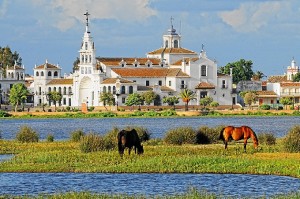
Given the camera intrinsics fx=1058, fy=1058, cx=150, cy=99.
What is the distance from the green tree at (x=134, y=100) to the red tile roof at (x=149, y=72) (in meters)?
9.64

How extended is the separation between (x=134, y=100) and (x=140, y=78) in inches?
461

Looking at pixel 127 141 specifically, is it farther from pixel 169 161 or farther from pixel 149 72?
pixel 149 72

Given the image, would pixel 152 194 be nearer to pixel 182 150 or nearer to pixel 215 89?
pixel 182 150

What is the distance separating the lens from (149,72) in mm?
172875

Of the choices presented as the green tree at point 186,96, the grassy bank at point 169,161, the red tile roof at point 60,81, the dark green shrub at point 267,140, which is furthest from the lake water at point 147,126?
the red tile roof at point 60,81

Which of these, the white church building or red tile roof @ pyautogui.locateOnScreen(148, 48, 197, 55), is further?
red tile roof @ pyautogui.locateOnScreen(148, 48, 197, 55)

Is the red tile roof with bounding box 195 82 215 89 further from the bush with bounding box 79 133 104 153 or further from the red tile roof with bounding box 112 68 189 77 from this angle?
the bush with bounding box 79 133 104 153

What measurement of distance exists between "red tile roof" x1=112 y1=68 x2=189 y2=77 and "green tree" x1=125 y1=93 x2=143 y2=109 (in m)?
9.64

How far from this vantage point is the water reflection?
35.6 metres

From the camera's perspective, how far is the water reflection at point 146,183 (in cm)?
3559

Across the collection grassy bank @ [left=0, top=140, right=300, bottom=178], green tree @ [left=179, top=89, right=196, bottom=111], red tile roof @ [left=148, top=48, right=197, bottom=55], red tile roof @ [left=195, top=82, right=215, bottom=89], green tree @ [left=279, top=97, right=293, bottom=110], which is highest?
red tile roof @ [left=148, top=48, right=197, bottom=55]

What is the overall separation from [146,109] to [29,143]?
102 m

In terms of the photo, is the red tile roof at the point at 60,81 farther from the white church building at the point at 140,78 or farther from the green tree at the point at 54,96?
the green tree at the point at 54,96

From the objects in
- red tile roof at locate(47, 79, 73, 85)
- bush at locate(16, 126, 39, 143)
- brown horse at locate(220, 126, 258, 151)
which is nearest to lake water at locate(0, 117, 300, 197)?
brown horse at locate(220, 126, 258, 151)
